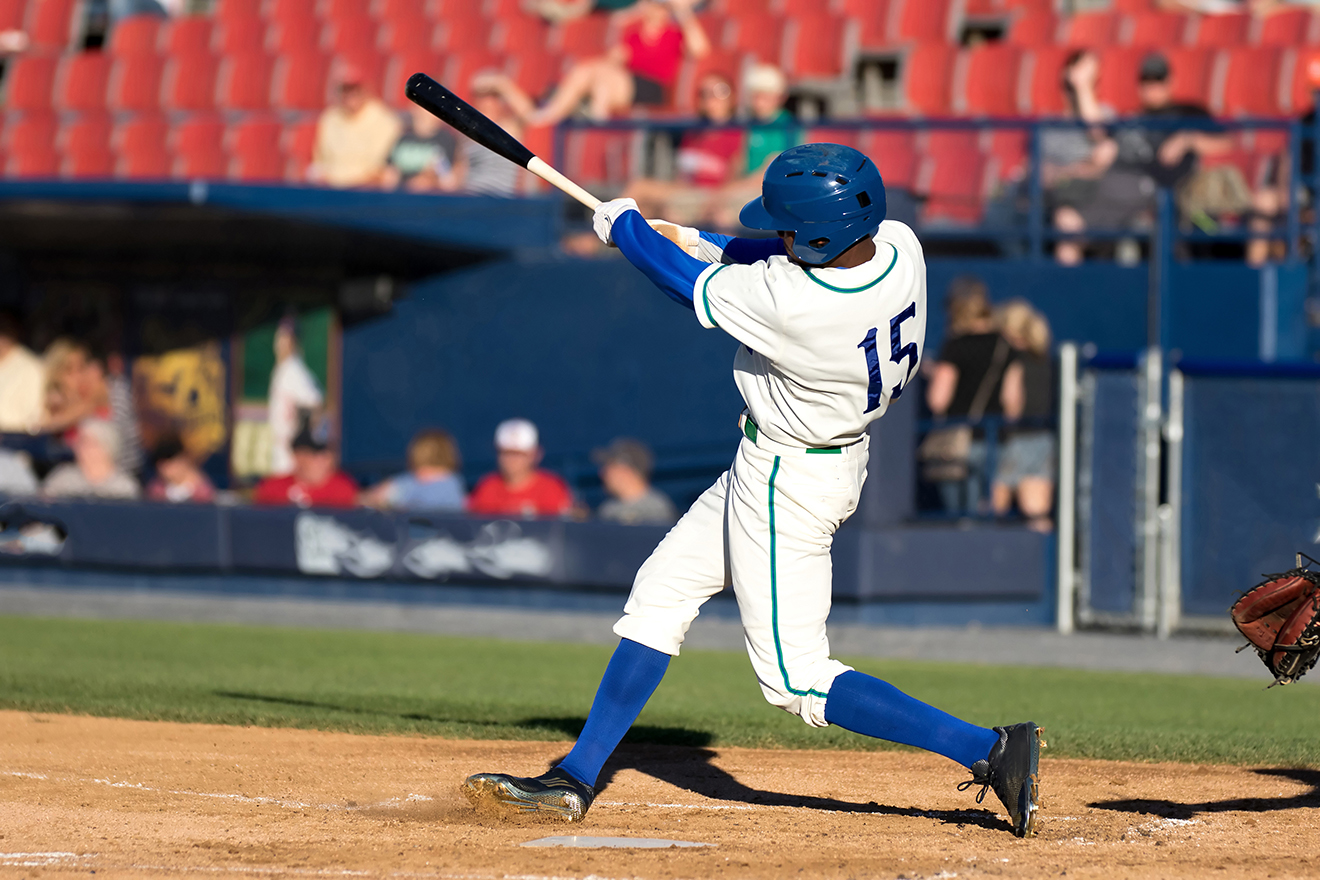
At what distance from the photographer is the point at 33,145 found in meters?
14.9

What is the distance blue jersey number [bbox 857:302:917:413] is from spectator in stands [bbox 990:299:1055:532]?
5.35m

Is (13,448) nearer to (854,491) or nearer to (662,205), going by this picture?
(662,205)

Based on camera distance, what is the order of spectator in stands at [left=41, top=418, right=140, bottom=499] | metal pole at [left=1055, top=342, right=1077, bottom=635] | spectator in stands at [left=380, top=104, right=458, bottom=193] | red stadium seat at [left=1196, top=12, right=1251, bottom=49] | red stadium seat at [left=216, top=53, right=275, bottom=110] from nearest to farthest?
metal pole at [left=1055, top=342, right=1077, bottom=635]
spectator in stands at [left=41, top=418, right=140, bottom=499]
spectator in stands at [left=380, top=104, right=458, bottom=193]
red stadium seat at [left=1196, top=12, right=1251, bottom=49]
red stadium seat at [left=216, top=53, right=275, bottom=110]

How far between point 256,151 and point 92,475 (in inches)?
151

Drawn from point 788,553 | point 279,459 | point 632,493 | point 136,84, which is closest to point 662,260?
point 788,553

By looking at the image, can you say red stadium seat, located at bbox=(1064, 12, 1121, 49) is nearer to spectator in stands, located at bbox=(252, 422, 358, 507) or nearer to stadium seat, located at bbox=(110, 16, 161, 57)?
spectator in stands, located at bbox=(252, 422, 358, 507)

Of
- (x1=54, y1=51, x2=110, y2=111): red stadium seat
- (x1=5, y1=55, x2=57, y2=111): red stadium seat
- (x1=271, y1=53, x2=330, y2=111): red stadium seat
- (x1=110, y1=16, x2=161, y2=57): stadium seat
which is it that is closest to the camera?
(x1=271, y1=53, x2=330, y2=111): red stadium seat

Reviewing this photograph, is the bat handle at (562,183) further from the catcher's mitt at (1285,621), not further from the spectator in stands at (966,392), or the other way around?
the spectator in stands at (966,392)

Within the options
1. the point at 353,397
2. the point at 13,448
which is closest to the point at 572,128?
the point at 353,397

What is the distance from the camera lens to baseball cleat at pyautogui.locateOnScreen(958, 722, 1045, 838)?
4.10 meters

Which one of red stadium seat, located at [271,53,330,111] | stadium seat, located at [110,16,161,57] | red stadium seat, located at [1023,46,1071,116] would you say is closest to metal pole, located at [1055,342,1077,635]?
red stadium seat, located at [1023,46,1071,116]

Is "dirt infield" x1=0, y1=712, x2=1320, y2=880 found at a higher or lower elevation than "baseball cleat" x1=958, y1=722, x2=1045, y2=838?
lower

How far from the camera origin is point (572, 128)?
39.0ft

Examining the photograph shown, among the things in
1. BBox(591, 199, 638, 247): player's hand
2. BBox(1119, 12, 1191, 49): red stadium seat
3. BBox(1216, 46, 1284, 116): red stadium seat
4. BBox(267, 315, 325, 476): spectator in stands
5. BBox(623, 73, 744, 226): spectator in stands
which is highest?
BBox(1119, 12, 1191, 49): red stadium seat
